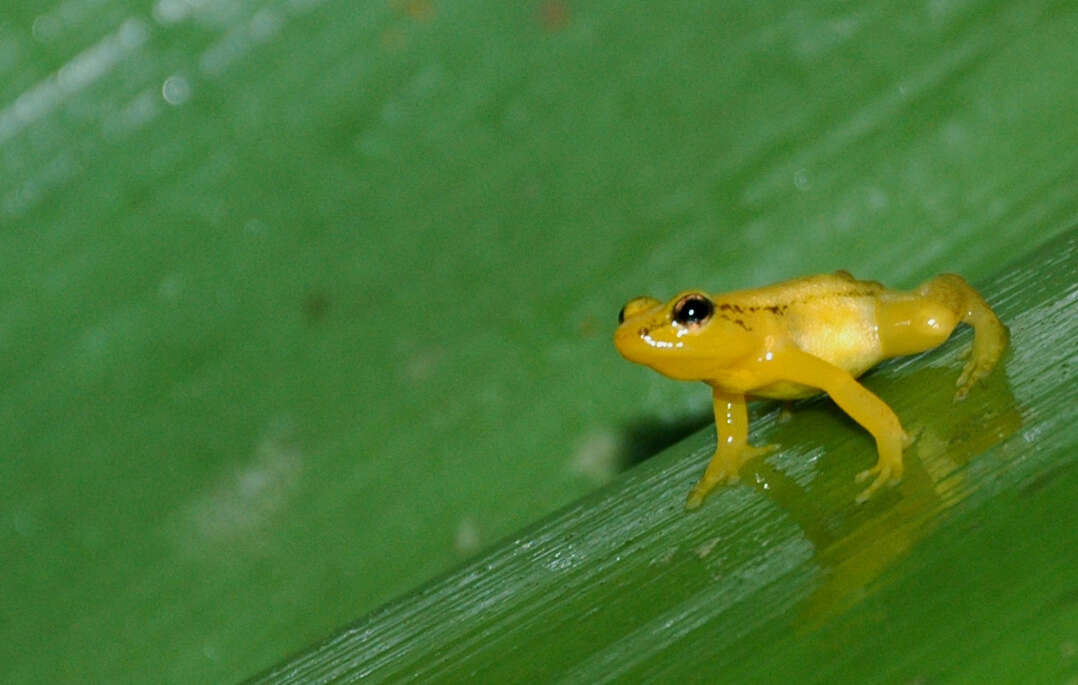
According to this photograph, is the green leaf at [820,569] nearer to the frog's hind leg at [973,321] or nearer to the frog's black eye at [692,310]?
the frog's hind leg at [973,321]

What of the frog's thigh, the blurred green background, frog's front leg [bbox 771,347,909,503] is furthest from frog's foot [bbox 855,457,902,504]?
the blurred green background

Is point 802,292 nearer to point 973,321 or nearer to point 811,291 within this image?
point 811,291

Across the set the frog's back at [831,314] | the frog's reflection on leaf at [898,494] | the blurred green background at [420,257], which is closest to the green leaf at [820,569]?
the frog's reflection on leaf at [898,494]

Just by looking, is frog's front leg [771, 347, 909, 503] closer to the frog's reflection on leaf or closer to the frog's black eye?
the frog's reflection on leaf

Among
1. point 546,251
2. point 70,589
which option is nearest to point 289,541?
point 70,589

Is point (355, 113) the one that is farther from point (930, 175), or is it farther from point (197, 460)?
point (930, 175)
